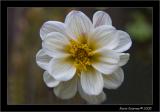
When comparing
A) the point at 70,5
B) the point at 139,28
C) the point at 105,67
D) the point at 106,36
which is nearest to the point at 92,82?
the point at 105,67

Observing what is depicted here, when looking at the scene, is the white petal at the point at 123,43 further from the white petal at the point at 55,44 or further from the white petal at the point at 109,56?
the white petal at the point at 55,44

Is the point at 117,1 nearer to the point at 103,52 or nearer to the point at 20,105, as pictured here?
the point at 103,52

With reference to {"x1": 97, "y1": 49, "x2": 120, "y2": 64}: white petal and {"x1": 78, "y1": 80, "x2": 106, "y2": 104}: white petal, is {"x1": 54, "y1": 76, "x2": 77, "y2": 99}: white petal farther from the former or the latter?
{"x1": 97, "y1": 49, "x2": 120, "y2": 64}: white petal

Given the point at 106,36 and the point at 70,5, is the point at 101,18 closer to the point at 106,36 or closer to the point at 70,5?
the point at 106,36

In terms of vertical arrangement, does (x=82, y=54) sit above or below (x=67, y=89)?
above

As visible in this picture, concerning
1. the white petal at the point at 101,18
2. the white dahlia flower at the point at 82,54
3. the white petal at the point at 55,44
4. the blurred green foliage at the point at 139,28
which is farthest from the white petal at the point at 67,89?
the blurred green foliage at the point at 139,28

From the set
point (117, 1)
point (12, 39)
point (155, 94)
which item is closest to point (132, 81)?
point (155, 94)

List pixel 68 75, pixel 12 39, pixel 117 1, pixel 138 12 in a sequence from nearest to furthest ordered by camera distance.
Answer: pixel 68 75
pixel 117 1
pixel 12 39
pixel 138 12

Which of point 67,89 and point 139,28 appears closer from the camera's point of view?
point 67,89

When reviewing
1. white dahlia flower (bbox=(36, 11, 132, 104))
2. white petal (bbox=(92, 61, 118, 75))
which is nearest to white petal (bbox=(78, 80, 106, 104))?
white dahlia flower (bbox=(36, 11, 132, 104))
